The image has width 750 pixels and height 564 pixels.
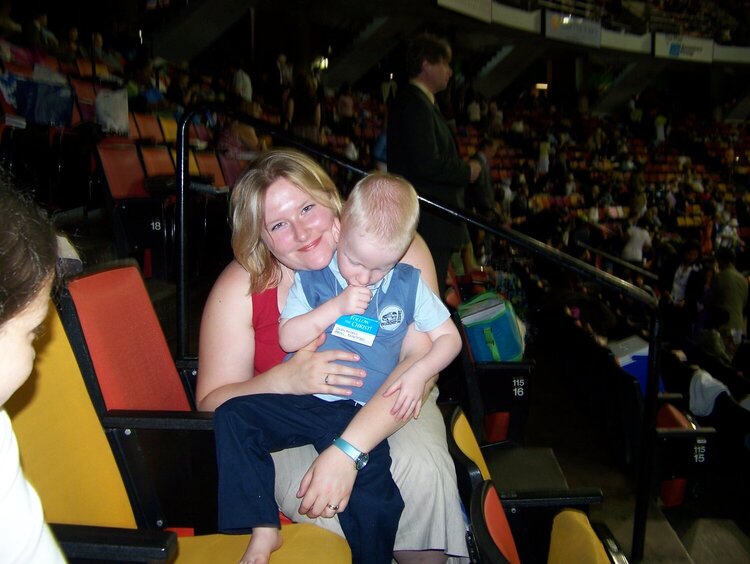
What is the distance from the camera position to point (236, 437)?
3.84 feet

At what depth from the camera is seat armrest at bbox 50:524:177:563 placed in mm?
904

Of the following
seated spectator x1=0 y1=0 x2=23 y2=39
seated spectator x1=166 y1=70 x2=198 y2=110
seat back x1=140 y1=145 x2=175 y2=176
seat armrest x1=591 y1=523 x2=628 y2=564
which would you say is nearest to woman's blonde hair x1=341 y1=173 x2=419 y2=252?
seat armrest x1=591 y1=523 x2=628 y2=564

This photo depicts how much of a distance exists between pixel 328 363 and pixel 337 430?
0.45 ft

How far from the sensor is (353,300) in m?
1.23

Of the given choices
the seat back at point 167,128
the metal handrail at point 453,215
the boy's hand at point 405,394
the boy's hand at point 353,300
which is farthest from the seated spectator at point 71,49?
the boy's hand at point 405,394

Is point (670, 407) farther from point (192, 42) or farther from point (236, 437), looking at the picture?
point (192, 42)

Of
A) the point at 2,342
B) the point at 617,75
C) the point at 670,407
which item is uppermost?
the point at 617,75

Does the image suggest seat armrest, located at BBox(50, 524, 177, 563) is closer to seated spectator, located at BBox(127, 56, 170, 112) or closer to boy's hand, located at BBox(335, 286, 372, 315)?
boy's hand, located at BBox(335, 286, 372, 315)

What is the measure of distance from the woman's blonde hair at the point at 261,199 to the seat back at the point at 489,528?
0.65 metres

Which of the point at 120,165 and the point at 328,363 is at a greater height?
the point at 120,165

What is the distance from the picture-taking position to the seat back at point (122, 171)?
11.1ft

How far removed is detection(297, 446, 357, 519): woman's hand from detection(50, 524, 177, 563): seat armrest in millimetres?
296

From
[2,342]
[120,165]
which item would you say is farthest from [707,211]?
[2,342]

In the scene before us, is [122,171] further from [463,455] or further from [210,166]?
[463,455]
